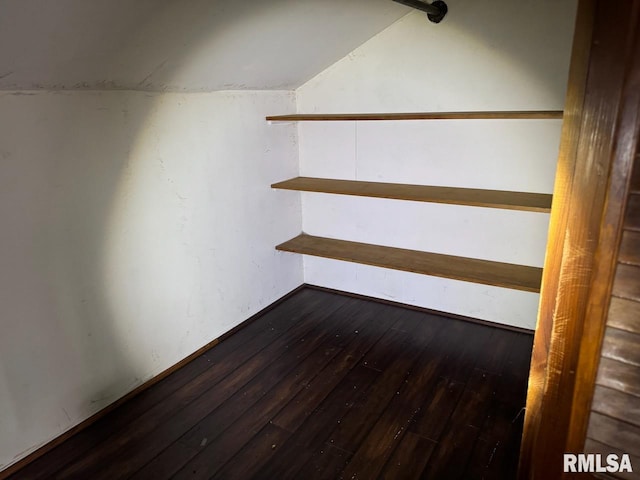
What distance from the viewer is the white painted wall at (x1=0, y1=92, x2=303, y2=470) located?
1771mm

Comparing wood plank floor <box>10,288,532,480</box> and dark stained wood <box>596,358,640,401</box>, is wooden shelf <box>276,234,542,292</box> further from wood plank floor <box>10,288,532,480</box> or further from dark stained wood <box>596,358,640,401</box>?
dark stained wood <box>596,358,640,401</box>

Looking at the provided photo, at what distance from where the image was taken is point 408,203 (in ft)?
9.66

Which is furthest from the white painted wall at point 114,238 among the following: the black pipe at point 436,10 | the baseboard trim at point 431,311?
the black pipe at point 436,10

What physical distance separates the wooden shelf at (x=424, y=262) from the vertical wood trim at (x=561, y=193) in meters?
1.16

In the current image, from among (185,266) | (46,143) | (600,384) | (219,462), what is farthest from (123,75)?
(600,384)

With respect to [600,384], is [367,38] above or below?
above

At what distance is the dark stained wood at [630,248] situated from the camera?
1.03 metres

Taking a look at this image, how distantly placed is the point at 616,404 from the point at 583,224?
48 centimetres

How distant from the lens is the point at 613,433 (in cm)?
116

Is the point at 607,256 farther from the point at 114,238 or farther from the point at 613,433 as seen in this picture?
the point at 114,238

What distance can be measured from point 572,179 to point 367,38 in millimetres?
1998

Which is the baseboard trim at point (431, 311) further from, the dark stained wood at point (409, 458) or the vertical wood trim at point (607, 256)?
the vertical wood trim at point (607, 256)

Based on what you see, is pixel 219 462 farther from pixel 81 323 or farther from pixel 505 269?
pixel 505 269

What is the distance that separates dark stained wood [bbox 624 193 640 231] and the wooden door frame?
18 mm
